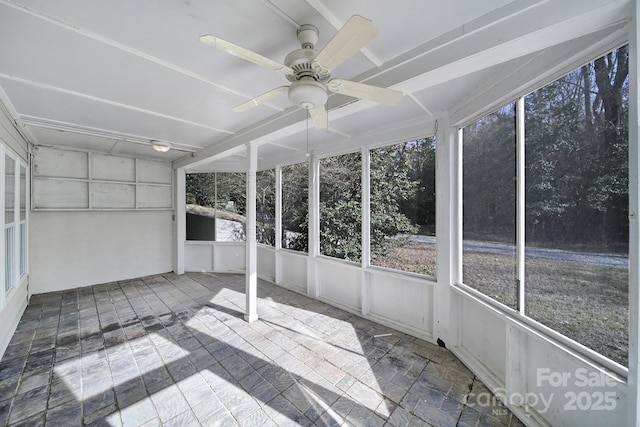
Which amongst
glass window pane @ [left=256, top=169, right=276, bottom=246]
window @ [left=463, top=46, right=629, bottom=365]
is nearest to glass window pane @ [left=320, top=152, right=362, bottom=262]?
glass window pane @ [left=256, top=169, right=276, bottom=246]

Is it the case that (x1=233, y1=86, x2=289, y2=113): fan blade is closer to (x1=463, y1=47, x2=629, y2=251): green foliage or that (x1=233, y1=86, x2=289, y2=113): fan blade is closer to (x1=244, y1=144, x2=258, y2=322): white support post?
(x1=244, y1=144, x2=258, y2=322): white support post

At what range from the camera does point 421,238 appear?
2941 mm

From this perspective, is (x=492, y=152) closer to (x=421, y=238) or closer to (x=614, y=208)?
(x=614, y=208)

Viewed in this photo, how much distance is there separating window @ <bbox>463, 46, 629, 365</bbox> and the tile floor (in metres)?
0.90

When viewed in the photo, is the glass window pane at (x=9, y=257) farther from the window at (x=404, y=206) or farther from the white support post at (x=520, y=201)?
the white support post at (x=520, y=201)

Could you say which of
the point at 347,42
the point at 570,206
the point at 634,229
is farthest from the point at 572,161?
the point at 347,42

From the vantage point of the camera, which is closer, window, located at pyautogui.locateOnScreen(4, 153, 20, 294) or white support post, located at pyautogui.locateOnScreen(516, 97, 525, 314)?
white support post, located at pyautogui.locateOnScreen(516, 97, 525, 314)

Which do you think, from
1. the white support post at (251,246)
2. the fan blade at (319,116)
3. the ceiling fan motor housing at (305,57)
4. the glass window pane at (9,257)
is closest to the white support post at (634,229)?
the ceiling fan motor housing at (305,57)

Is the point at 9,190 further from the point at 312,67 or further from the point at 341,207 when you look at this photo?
the point at 341,207

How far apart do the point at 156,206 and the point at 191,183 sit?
880 mm

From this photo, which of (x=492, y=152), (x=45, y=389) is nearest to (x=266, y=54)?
(x=492, y=152)

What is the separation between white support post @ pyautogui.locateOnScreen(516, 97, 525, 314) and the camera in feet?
6.08

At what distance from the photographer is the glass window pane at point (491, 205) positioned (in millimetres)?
1983

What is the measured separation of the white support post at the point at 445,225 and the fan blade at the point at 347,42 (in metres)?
1.82
